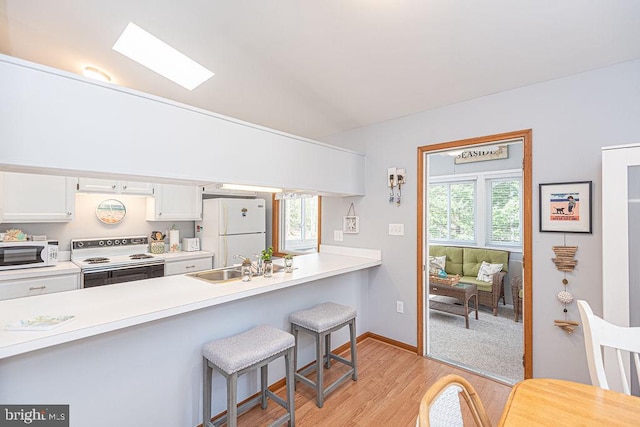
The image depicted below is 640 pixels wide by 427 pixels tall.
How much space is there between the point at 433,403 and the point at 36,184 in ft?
12.8

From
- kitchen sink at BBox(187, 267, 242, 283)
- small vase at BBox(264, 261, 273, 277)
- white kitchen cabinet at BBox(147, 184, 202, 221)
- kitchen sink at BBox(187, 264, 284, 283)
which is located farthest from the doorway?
white kitchen cabinet at BBox(147, 184, 202, 221)

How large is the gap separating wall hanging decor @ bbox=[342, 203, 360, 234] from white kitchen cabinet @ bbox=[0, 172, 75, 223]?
3.00m

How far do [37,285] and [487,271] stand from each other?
530cm

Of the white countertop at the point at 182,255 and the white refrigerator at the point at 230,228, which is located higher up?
the white refrigerator at the point at 230,228

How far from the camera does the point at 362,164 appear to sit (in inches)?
131

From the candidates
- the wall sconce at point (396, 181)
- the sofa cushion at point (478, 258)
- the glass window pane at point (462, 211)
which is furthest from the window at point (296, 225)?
the glass window pane at point (462, 211)

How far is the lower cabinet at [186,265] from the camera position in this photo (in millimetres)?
3584

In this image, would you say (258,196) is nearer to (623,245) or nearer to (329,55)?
(329,55)

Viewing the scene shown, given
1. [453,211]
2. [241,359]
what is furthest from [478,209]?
[241,359]

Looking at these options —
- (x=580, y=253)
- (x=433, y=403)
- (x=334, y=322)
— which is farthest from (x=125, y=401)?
(x=580, y=253)

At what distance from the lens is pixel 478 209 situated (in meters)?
4.88

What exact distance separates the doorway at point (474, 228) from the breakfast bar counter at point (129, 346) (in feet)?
4.96

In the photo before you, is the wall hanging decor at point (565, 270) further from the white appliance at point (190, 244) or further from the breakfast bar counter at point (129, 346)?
the white appliance at point (190, 244)

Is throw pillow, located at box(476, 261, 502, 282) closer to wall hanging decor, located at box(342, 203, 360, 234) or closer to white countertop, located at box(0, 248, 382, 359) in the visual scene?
wall hanging decor, located at box(342, 203, 360, 234)
